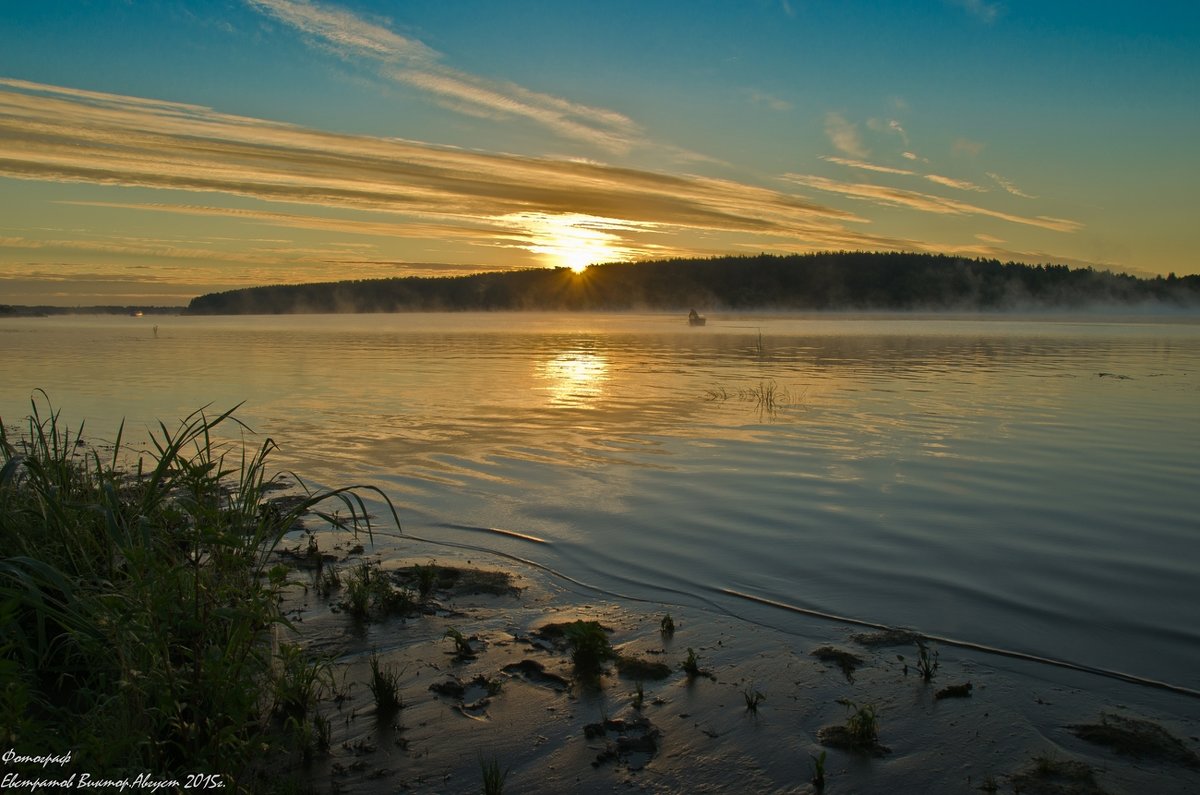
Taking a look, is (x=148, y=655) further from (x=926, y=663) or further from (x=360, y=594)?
(x=926, y=663)

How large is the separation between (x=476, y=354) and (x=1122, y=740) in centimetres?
4461

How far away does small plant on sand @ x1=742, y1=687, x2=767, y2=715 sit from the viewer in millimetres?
6074

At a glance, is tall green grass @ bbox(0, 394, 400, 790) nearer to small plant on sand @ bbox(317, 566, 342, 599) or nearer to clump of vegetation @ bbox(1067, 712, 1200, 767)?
small plant on sand @ bbox(317, 566, 342, 599)

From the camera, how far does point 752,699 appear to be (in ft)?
20.3

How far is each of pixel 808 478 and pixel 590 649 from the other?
8074 mm

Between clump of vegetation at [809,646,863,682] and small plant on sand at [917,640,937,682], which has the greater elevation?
small plant on sand at [917,640,937,682]

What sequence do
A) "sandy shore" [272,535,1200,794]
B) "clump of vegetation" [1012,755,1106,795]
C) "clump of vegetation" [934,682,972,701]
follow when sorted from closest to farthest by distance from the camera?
"clump of vegetation" [1012,755,1106,795] → "sandy shore" [272,535,1200,794] → "clump of vegetation" [934,682,972,701]

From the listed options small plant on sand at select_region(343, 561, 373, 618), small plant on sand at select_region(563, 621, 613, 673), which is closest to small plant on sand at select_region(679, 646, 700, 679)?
small plant on sand at select_region(563, 621, 613, 673)

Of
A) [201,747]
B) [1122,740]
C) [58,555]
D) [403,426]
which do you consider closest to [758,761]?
[1122,740]

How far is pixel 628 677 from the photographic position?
6.66 m

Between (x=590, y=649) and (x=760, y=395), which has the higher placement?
(x=760, y=395)

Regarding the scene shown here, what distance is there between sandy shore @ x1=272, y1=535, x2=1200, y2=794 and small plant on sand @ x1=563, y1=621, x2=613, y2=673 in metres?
0.07

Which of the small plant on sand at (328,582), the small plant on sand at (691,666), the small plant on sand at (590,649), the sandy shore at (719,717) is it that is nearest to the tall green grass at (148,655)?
the sandy shore at (719,717)

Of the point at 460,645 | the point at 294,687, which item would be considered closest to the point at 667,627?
the point at 460,645
